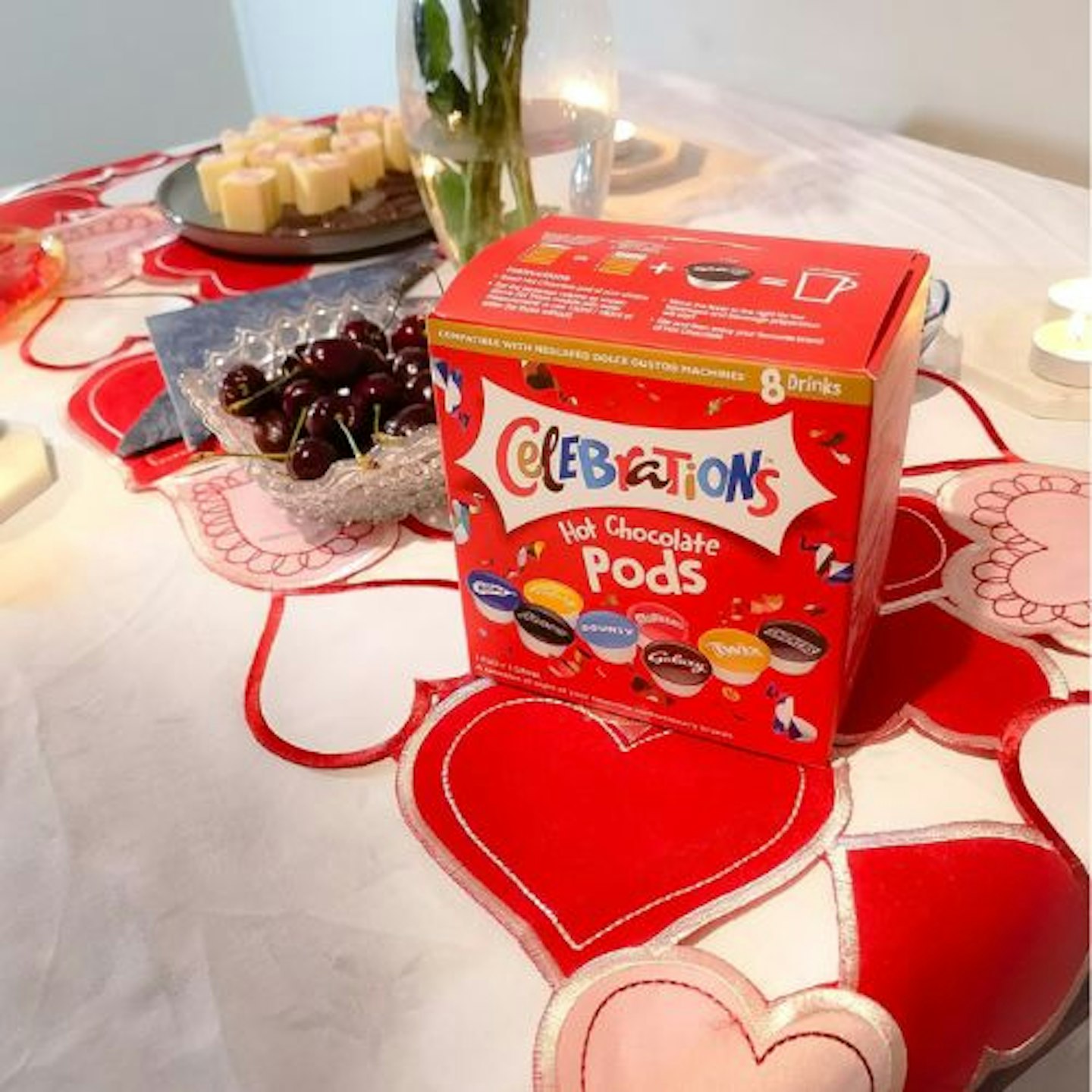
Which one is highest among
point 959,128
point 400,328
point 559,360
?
point 559,360

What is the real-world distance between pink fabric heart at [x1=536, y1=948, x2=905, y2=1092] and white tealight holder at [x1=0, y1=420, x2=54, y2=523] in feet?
1.66

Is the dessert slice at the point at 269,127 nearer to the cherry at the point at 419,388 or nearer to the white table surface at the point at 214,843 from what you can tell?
the white table surface at the point at 214,843

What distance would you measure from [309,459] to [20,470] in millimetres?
232

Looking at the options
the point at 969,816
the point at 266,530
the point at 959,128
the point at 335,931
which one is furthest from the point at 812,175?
the point at 335,931

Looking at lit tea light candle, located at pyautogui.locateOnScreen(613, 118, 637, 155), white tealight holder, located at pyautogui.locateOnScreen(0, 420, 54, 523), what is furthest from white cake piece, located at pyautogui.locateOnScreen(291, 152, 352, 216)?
white tealight holder, located at pyautogui.locateOnScreen(0, 420, 54, 523)

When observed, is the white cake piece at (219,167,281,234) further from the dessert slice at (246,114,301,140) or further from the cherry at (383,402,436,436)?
the cherry at (383,402,436,436)

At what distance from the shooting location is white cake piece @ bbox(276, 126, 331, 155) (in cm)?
109

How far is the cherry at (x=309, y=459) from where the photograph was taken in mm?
653

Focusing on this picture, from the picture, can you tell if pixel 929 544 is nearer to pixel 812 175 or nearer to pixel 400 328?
pixel 400 328

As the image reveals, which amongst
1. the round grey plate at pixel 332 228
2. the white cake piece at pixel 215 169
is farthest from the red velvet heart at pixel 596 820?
the white cake piece at pixel 215 169

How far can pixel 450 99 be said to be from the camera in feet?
2.68

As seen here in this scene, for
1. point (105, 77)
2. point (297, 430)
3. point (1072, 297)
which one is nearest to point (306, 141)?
point (297, 430)

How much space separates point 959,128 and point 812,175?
416mm

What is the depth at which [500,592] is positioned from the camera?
53cm
